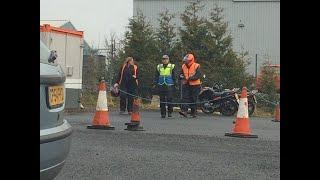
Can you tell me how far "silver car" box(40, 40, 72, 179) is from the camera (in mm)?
3303

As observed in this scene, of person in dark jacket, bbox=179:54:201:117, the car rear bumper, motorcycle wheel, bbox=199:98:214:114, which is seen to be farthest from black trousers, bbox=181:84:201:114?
the car rear bumper

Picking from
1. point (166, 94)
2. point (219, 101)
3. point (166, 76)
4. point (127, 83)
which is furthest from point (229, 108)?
point (127, 83)

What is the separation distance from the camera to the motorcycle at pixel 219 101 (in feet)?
47.6

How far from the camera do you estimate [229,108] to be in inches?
571

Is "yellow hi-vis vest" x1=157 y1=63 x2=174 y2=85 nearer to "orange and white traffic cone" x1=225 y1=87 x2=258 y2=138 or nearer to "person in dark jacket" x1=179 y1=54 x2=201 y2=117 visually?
"person in dark jacket" x1=179 y1=54 x2=201 y2=117

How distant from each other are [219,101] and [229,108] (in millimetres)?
358

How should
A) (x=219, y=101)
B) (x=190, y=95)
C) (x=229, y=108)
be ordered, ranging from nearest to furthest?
(x=190, y=95) < (x=229, y=108) < (x=219, y=101)

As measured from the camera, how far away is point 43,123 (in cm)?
336

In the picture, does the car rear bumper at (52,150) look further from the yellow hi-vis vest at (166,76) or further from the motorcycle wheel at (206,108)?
the motorcycle wheel at (206,108)

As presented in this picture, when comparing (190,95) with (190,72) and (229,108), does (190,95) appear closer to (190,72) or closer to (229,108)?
(190,72)

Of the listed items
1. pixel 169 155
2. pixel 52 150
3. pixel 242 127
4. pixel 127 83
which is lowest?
pixel 169 155
